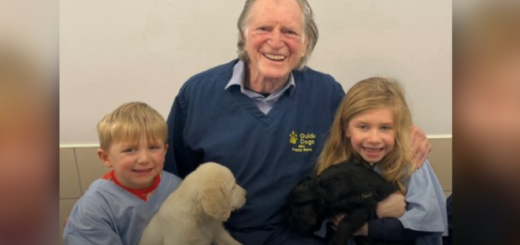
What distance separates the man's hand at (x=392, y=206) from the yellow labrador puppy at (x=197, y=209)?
0.39 metres

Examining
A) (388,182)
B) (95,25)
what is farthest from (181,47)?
(388,182)

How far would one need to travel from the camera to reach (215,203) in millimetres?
1378

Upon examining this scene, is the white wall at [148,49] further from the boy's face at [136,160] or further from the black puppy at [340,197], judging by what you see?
the black puppy at [340,197]

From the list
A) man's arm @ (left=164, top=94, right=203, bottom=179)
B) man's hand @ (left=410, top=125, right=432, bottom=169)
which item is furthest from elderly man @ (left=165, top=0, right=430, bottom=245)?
man's hand @ (left=410, top=125, right=432, bottom=169)

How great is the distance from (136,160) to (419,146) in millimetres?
787

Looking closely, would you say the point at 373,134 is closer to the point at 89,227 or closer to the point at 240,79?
the point at 240,79

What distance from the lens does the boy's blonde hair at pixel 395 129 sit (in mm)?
1491

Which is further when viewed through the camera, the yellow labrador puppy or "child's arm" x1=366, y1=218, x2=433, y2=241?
"child's arm" x1=366, y1=218, x2=433, y2=241

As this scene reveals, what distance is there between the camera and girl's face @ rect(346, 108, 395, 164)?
1.47m

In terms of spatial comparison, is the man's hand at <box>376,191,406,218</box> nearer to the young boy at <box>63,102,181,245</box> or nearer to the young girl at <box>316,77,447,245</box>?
the young girl at <box>316,77,447,245</box>

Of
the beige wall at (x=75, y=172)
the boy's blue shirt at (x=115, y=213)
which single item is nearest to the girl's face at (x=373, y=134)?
the boy's blue shirt at (x=115, y=213)

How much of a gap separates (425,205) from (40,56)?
3.75ft

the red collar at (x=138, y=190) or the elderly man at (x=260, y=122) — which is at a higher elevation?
the elderly man at (x=260, y=122)

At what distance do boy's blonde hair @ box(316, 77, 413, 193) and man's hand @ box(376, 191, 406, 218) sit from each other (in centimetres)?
3
